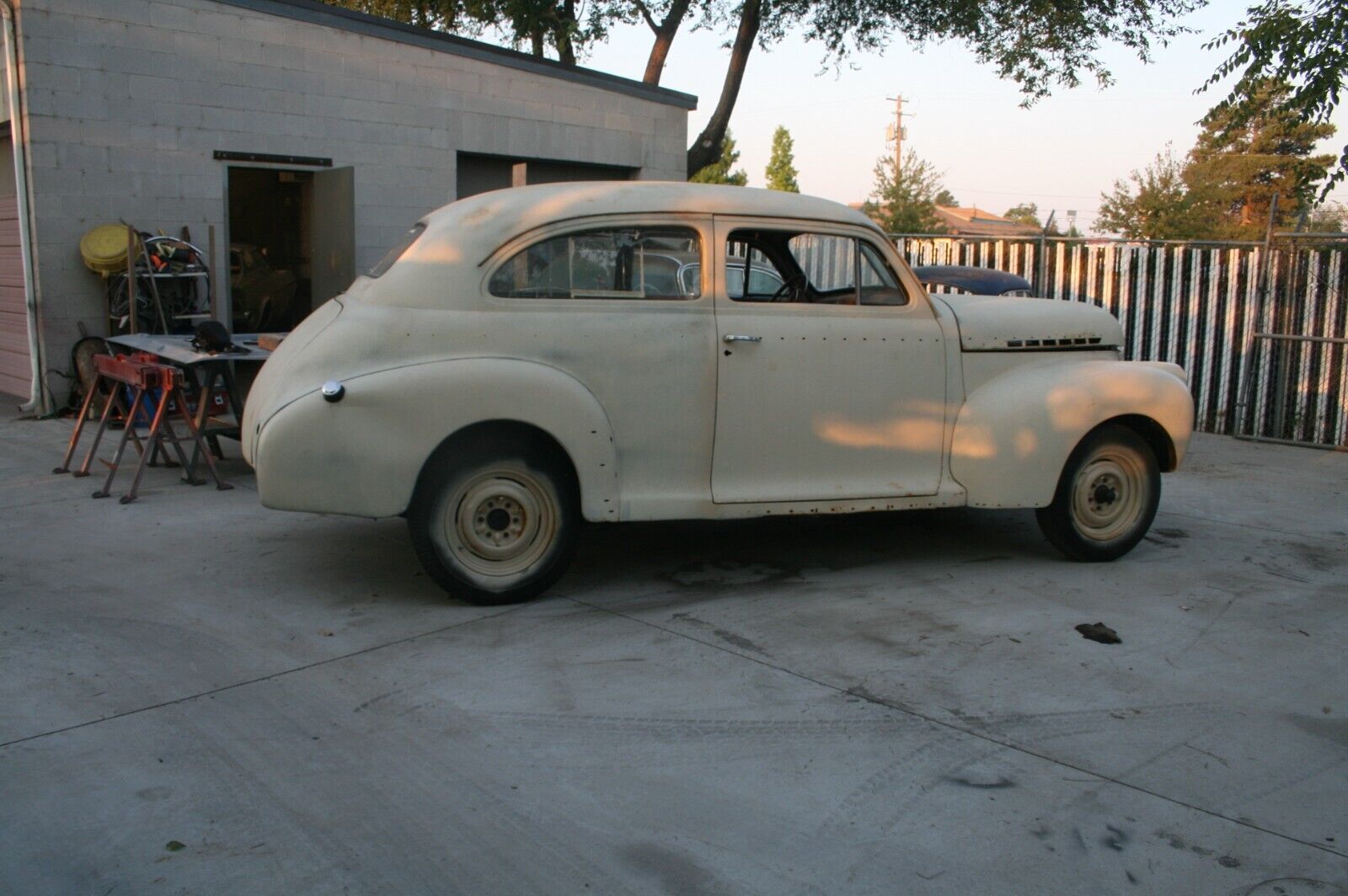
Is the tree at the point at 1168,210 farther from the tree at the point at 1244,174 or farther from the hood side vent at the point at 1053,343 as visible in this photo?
the hood side vent at the point at 1053,343

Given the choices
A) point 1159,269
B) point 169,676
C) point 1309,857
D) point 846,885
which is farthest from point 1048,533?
point 1159,269

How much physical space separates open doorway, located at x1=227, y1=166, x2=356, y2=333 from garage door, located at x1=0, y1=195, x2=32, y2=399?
1.92m

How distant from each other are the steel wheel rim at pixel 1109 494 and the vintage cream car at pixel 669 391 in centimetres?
1

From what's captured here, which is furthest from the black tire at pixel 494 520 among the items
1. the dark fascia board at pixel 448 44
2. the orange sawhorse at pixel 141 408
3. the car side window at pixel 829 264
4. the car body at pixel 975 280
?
the dark fascia board at pixel 448 44

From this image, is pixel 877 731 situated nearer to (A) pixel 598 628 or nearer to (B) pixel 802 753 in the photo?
(B) pixel 802 753

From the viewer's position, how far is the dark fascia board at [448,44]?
1176cm

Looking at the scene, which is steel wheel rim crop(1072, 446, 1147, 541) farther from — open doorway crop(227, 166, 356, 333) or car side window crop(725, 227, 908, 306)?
open doorway crop(227, 166, 356, 333)

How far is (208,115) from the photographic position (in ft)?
37.0

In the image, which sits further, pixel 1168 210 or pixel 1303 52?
pixel 1168 210

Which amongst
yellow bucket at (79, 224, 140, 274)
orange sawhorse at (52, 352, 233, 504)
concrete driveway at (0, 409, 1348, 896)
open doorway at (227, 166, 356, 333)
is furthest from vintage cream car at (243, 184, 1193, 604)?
open doorway at (227, 166, 356, 333)

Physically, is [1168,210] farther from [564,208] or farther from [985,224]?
[985,224]

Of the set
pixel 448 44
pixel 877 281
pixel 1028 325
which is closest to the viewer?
pixel 877 281

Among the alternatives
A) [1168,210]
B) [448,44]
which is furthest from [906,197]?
[448,44]

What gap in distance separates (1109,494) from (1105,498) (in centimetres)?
3
